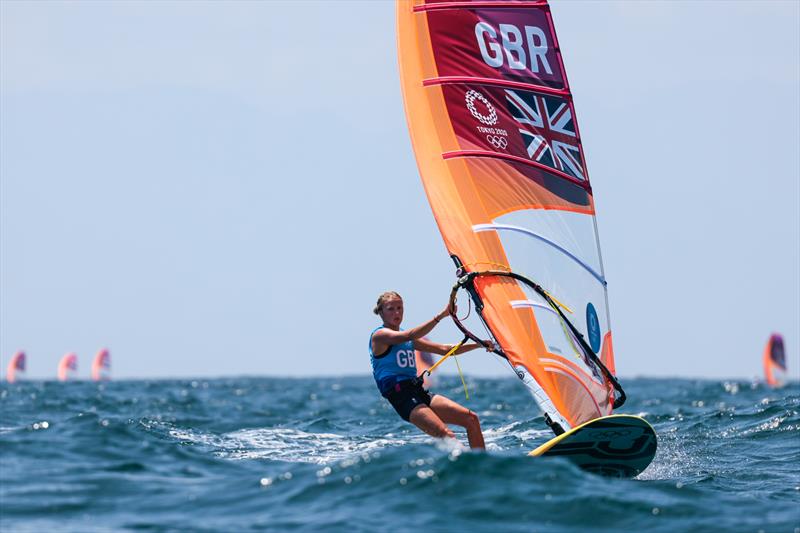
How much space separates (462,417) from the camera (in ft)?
27.9

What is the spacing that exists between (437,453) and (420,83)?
11.4ft

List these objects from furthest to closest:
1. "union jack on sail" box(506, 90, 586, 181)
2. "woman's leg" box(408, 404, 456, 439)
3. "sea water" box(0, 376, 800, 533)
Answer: "union jack on sail" box(506, 90, 586, 181) < "woman's leg" box(408, 404, 456, 439) < "sea water" box(0, 376, 800, 533)

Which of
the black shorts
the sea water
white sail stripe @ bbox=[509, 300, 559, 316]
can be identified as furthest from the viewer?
white sail stripe @ bbox=[509, 300, 559, 316]

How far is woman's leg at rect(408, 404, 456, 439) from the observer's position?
8453 mm

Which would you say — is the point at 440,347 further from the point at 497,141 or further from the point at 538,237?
the point at 497,141

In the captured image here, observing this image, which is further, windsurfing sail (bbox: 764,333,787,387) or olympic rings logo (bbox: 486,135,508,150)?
windsurfing sail (bbox: 764,333,787,387)

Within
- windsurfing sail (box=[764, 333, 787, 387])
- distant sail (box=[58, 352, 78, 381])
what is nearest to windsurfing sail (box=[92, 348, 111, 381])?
distant sail (box=[58, 352, 78, 381])

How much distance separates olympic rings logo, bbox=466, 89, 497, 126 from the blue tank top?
2.18 meters

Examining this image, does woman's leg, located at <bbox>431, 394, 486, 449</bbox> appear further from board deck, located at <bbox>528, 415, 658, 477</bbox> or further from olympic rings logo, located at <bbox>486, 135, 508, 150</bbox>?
olympic rings logo, located at <bbox>486, 135, 508, 150</bbox>

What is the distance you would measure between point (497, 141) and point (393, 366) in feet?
7.51

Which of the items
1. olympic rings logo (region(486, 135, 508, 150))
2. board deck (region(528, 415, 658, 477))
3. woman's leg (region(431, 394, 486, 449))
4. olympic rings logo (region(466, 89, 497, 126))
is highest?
olympic rings logo (region(466, 89, 497, 126))

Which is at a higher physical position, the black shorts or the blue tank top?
the blue tank top

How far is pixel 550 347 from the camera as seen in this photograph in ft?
29.2

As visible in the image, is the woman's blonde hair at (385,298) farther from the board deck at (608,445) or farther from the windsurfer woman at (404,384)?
the board deck at (608,445)
